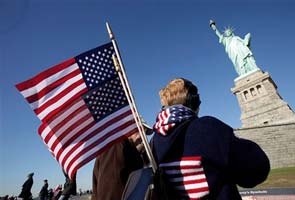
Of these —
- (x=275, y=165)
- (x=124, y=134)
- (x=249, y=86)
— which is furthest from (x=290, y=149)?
(x=124, y=134)

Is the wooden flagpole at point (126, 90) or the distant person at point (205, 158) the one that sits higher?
the wooden flagpole at point (126, 90)

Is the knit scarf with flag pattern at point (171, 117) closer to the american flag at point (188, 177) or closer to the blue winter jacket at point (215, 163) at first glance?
the blue winter jacket at point (215, 163)

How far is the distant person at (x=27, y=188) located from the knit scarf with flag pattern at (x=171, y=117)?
578 inches

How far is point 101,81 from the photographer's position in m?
3.05

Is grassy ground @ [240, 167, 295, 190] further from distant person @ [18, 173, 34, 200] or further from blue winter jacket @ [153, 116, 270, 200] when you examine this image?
blue winter jacket @ [153, 116, 270, 200]

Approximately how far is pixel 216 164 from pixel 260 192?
404 inches

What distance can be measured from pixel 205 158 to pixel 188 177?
0.70ft

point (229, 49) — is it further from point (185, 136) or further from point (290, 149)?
point (185, 136)

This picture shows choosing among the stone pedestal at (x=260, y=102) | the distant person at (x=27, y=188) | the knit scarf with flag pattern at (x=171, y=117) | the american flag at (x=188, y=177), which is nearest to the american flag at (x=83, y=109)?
the knit scarf with flag pattern at (x=171, y=117)

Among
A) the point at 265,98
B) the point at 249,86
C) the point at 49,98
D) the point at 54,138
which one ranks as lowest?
the point at 54,138

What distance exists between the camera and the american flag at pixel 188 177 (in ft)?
6.12

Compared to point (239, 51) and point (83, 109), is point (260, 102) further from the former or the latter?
point (83, 109)

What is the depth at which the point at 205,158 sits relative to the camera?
1855mm

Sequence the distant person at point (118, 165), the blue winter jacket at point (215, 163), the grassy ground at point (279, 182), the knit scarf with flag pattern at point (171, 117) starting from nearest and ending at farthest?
1. the blue winter jacket at point (215, 163)
2. the knit scarf with flag pattern at point (171, 117)
3. the distant person at point (118, 165)
4. the grassy ground at point (279, 182)
